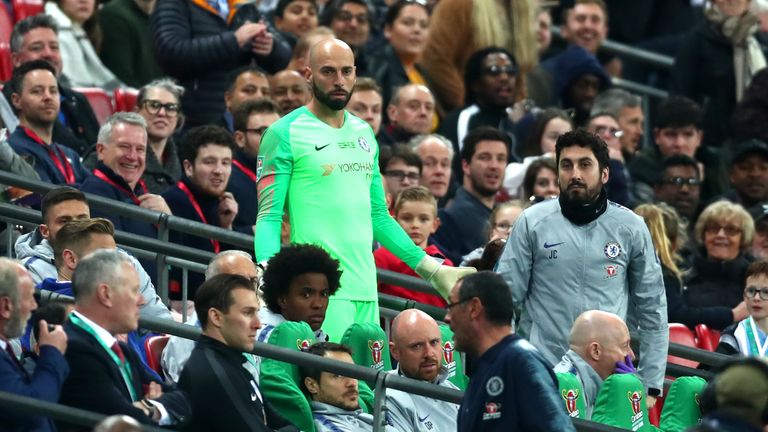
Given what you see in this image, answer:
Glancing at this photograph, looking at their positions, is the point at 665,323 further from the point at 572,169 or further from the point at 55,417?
the point at 55,417

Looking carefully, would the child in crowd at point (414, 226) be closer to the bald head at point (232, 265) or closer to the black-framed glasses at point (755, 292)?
the bald head at point (232, 265)

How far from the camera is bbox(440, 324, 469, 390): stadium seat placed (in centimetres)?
1030

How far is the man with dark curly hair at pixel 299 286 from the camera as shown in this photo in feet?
31.9

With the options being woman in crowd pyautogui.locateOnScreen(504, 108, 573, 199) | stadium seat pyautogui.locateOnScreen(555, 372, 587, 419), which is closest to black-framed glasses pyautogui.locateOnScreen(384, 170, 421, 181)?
woman in crowd pyautogui.locateOnScreen(504, 108, 573, 199)

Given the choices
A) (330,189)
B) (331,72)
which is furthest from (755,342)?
(331,72)

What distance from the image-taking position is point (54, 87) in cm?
1241

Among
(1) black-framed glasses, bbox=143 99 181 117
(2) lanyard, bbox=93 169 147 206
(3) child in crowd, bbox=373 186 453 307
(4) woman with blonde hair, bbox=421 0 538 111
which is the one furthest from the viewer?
(4) woman with blonde hair, bbox=421 0 538 111

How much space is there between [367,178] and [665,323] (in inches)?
71.4

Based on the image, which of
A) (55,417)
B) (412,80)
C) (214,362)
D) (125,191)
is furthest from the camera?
(412,80)

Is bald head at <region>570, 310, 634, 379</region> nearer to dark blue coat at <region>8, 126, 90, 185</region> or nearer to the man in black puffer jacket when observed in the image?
dark blue coat at <region>8, 126, 90, 185</region>

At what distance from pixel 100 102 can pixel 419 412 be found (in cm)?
548

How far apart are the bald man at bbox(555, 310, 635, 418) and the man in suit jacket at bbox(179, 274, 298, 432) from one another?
1.61 metres

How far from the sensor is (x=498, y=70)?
49.4 ft

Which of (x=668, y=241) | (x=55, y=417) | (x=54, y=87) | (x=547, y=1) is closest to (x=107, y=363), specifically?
(x=55, y=417)
